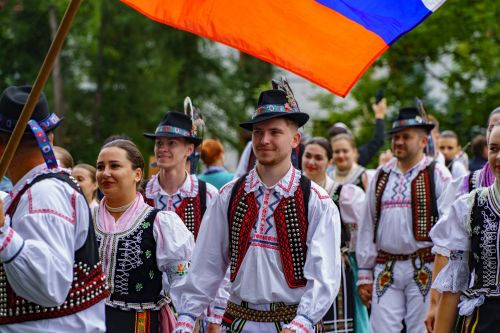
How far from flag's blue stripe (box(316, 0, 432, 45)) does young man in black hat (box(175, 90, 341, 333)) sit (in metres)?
0.67

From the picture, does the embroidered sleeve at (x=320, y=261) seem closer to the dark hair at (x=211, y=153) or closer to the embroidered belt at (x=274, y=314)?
the embroidered belt at (x=274, y=314)

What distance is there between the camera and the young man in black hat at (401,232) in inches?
349

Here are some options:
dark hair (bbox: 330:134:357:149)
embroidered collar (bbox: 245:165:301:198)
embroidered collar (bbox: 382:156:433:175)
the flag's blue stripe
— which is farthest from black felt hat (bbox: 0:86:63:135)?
dark hair (bbox: 330:134:357:149)

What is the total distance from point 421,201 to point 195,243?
3.34 m

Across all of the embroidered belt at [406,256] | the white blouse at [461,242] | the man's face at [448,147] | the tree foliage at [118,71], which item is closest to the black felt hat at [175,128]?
the embroidered belt at [406,256]

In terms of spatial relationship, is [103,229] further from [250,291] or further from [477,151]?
[477,151]

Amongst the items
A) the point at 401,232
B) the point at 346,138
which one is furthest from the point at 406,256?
the point at 346,138

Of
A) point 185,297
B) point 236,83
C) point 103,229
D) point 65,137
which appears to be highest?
point 236,83

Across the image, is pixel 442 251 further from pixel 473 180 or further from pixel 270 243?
pixel 270 243

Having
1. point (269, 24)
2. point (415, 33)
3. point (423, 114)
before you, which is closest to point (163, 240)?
point (269, 24)

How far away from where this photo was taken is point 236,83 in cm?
2914

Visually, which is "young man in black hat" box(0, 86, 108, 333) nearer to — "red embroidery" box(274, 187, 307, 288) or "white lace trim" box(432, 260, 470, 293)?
"red embroidery" box(274, 187, 307, 288)

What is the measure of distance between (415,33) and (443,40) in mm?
525

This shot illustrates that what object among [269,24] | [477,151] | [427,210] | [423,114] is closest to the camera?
[269,24]
